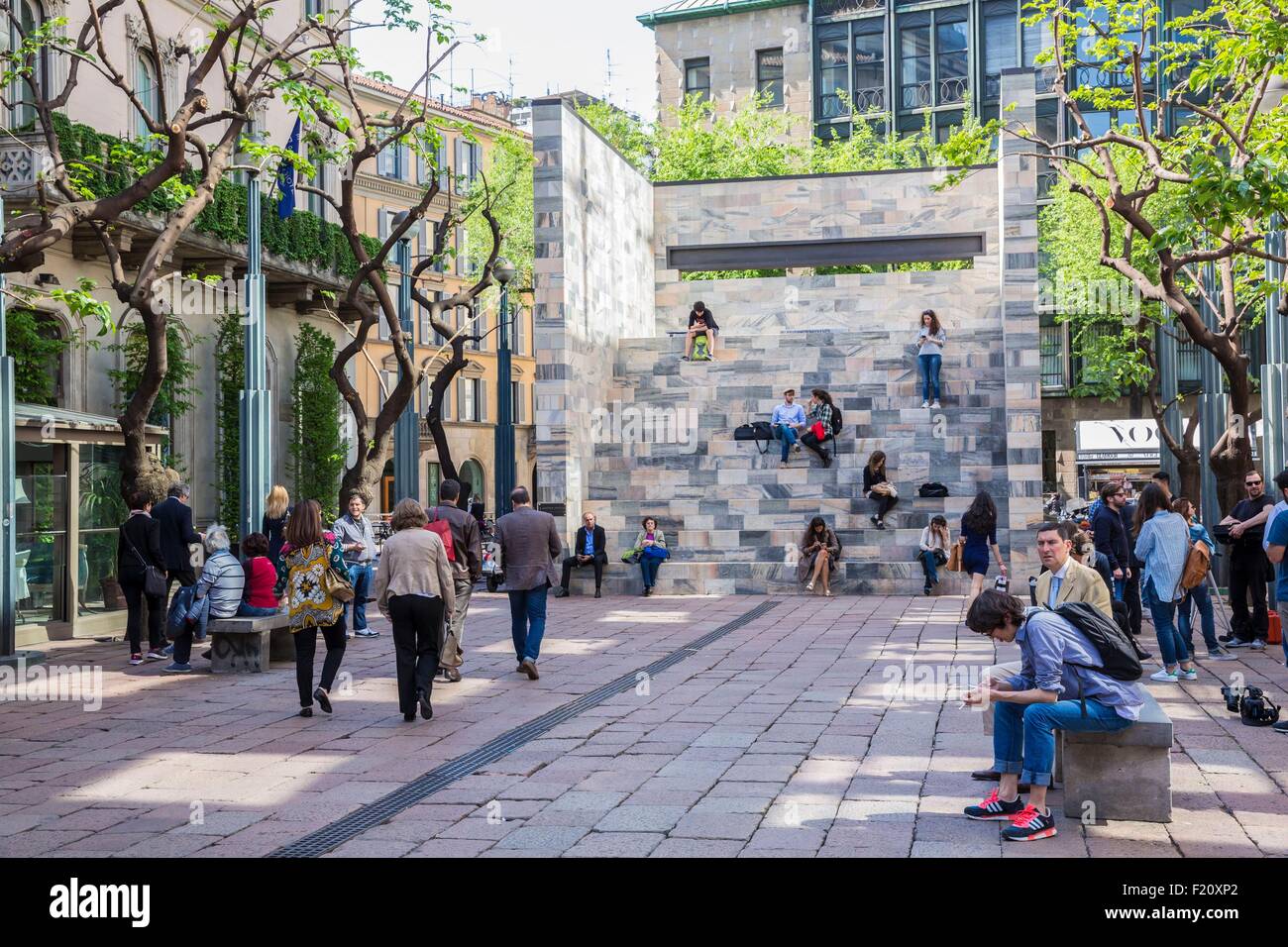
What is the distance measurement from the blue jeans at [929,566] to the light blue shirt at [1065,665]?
599 inches

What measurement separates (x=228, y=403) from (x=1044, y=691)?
1023 inches

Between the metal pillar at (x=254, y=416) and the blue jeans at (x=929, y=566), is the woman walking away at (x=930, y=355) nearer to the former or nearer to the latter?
the blue jeans at (x=929, y=566)

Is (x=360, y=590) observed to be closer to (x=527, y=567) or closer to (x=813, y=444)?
(x=527, y=567)

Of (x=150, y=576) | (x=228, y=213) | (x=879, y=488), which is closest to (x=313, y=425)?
(x=228, y=213)

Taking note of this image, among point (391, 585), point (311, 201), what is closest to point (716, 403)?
point (311, 201)

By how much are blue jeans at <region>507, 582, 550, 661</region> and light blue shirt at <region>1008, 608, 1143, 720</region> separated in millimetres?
6541

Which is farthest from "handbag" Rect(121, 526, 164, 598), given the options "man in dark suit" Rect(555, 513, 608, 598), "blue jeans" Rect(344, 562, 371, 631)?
"man in dark suit" Rect(555, 513, 608, 598)

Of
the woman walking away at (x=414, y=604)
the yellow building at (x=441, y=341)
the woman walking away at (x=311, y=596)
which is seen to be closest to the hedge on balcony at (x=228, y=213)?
the woman walking away at (x=311, y=596)

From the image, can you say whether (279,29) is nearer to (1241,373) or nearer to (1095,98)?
(1095,98)

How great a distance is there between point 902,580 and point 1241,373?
5842 millimetres

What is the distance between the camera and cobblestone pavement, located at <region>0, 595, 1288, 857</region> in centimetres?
705

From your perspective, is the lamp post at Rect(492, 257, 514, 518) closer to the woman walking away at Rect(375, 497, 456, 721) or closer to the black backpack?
the woman walking away at Rect(375, 497, 456, 721)

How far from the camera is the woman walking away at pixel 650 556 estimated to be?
23.0 metres

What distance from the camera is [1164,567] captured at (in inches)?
482
